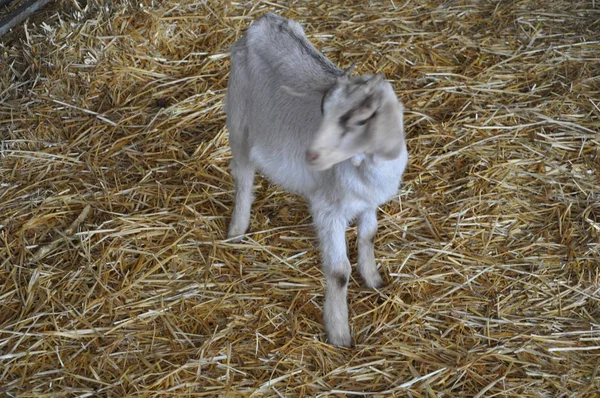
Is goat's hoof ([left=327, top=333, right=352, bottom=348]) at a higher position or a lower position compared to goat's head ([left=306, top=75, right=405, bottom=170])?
lower

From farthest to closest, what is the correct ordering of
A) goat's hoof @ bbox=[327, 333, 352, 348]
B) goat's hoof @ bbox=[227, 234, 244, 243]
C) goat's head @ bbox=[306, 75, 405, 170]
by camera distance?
goat's hoof @ bbox=[227, 234, 244, 243]
goat's hoof @ bbox=[327, 333, 352, 348]
goat's head @ bbox=[306, 75, 405, 170]

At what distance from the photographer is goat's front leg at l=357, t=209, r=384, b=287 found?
11.7 feet

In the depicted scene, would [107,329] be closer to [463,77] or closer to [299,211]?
[299,211]

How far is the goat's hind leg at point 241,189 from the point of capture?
Answer: 3803 millimetres

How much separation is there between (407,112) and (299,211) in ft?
3.67

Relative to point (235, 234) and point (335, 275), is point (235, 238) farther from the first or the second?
point (335, 275)

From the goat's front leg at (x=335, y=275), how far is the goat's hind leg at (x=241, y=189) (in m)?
0.70

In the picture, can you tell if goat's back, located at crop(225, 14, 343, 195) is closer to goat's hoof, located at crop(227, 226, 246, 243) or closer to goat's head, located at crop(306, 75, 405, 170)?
goat's head, located at crop(306, 75, 405, 170)

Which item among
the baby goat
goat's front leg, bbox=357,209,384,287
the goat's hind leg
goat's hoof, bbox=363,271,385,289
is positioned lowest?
goat's hoof, bbox=363,271,385,289

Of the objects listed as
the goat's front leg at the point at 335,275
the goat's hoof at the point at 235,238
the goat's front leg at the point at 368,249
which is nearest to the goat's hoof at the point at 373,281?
the goat's front leg at the point at 368,249

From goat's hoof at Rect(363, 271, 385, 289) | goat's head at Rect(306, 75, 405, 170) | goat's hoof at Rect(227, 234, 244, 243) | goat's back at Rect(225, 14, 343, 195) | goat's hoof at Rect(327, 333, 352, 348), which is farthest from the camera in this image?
goat's hoof at Rect(227, 234, 244, 243)

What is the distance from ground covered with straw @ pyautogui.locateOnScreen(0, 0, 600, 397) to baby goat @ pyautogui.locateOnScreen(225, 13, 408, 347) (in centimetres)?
35

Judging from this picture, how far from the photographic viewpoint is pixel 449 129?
179 inches

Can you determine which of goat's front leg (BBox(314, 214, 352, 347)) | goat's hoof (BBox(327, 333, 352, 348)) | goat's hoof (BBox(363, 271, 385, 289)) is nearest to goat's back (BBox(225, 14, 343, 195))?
goat's front leg (BBox(314, 214, 352, 347))
